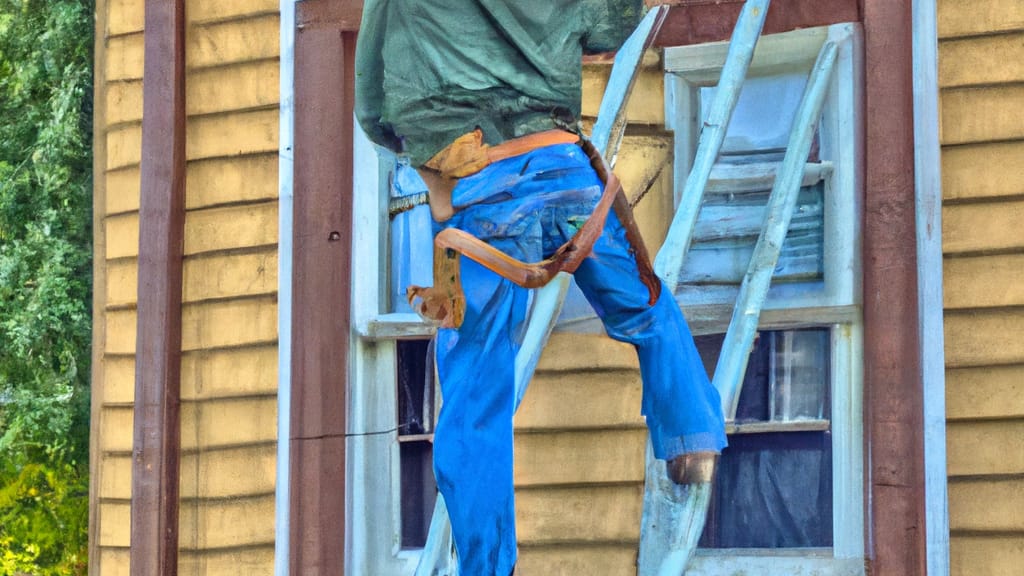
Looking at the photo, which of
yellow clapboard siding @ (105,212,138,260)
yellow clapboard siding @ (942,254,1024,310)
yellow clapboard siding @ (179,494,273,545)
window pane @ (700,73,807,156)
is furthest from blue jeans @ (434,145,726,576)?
yellow clapboard siding @ (105,212,138,260)

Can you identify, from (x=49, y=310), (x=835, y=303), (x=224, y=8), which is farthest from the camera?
(x=49, y=310)

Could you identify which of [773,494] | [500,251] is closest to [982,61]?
[773,494]

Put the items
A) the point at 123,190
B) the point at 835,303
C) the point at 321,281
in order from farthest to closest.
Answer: the point at 123,190 → the point at 321,281 → the point at 835,303

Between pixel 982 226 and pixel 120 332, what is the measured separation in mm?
3050

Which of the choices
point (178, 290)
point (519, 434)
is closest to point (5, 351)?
point (178, 290)

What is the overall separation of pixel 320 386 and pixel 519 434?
69 cm

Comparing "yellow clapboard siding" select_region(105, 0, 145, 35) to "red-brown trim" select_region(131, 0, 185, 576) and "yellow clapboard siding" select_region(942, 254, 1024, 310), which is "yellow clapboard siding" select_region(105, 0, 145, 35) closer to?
"red-brown trim" select_region(131, 0, 185, 576)

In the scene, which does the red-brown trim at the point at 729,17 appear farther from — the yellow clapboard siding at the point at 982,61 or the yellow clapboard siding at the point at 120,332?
the yellow clapboard siding at the point at 120,332

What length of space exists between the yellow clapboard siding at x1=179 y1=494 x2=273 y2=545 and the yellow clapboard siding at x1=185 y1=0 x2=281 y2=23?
1.70 meters

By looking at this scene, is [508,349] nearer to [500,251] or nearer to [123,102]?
[500,251]

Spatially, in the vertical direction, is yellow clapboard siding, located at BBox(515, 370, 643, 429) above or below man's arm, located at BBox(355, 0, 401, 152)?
below

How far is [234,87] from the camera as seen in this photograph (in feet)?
20.3

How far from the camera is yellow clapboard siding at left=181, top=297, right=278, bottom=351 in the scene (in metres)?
6.03

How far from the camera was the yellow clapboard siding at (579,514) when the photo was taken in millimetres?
5582
